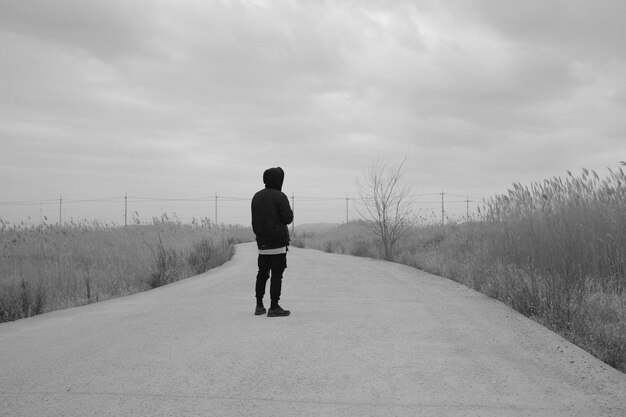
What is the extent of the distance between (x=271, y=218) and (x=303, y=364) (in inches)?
112

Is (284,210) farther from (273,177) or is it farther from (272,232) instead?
(273,177)

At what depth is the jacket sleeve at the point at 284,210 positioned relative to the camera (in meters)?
7.36

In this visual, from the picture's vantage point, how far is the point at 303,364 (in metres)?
4.88

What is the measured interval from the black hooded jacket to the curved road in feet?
3.49

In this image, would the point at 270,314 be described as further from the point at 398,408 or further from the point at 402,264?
the point at 402,264

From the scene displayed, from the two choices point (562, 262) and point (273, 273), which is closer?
point (273, 273)

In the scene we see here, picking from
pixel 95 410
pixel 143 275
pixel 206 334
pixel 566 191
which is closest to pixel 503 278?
pixel 566 191

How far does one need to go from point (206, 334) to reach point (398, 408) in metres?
2.99

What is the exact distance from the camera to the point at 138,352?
17.7ft

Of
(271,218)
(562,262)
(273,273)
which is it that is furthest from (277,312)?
(562,262)

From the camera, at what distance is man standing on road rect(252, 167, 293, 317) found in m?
7.36

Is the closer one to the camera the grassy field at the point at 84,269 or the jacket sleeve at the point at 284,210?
the jacket sleeve at the point at 284,210

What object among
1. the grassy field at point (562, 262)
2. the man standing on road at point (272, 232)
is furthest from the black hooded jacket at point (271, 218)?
the grassy field at point (562, 262)

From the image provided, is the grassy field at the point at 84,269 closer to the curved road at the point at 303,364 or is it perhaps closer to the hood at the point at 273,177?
the curved road at the point at 303,364
